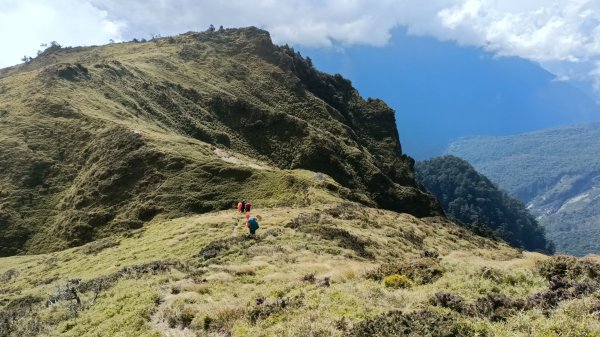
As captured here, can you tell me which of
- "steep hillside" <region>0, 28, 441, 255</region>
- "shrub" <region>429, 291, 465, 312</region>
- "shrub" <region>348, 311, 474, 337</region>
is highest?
"steep hillside" <region>0, 28, 441, 255</region>

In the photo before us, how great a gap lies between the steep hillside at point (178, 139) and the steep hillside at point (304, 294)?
2497 centimetres

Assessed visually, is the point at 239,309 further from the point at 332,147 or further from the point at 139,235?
the point at 332,147

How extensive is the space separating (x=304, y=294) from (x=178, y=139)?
6423 cm

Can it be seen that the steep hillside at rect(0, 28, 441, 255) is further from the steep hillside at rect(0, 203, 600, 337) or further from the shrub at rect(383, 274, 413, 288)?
the shrub at rect(383, 274, 413, 288)

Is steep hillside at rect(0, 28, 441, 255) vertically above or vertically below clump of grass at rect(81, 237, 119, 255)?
above

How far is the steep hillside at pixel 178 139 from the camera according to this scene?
59094 millimetres

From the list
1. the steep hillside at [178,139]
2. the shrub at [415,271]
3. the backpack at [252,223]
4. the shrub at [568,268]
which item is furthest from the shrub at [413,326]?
the steep hillside at [178,139]

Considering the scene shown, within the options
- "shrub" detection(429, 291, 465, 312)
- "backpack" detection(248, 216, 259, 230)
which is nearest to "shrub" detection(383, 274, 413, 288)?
"shrub" detection(429, 291, 465, 312)

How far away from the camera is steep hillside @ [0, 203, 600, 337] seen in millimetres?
12484

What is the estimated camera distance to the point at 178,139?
76.8m

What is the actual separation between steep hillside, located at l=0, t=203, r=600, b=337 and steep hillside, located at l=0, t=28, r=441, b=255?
25.0m

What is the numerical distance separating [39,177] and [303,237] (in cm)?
5150

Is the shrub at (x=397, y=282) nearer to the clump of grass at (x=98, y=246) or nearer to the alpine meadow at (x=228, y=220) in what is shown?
the alpine meadow at (x=228, y=220)

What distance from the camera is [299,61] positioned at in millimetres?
148625
